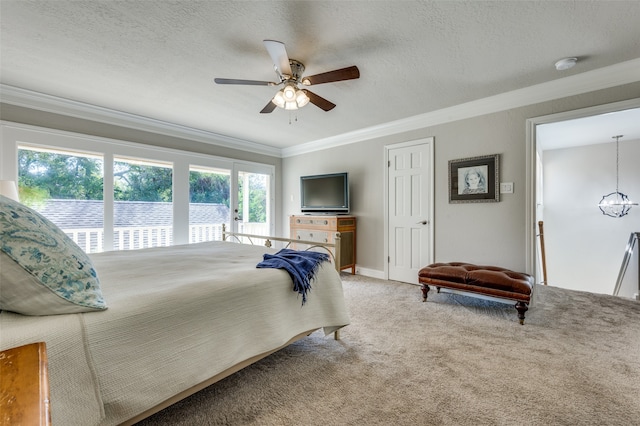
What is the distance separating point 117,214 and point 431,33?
13.8 feet

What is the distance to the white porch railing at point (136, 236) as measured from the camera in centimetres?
353

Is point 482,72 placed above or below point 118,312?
above

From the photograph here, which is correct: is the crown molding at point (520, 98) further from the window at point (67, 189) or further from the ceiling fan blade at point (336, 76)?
the window at point (67, 189)

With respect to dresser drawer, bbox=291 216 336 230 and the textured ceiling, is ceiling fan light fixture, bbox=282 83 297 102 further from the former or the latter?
dresser drawer, bbox=291 216 336 230

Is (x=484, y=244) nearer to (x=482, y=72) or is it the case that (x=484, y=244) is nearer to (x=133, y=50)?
(x=482, y=72)

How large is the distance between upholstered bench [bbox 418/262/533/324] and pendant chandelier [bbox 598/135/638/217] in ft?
11.4

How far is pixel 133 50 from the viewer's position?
7.40 ft

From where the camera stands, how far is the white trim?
260 centimetres

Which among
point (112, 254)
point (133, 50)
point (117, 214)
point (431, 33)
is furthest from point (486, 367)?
point (117, 214)

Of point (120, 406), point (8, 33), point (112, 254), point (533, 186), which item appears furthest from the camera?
point (533, 186)

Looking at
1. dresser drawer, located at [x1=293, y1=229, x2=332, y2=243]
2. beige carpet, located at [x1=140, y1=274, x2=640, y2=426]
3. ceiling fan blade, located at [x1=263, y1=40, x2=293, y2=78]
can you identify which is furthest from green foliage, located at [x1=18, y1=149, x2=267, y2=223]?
beige carpet, located at [x1=140, y1=274, x2=640, y2=426]

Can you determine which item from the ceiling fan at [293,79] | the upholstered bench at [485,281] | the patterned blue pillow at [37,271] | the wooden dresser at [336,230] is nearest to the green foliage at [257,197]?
the wooden dresser at [336,230]

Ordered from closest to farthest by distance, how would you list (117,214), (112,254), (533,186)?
1. (112,254)
2. (533,186)
3. (117,214)

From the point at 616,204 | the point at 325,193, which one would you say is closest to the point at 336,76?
the point at 325,193
